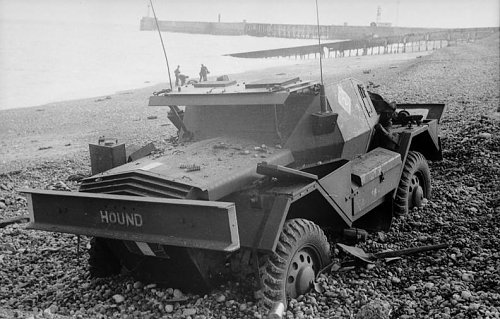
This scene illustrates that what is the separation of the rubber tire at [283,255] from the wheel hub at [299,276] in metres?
0.10

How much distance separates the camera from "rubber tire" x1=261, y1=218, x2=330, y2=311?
15.2ft

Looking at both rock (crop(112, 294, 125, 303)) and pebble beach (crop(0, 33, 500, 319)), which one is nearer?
pebble beach (crop(0, 33, 500, 319))

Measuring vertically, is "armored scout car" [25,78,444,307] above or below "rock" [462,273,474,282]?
above

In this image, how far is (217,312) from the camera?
465 centimetres

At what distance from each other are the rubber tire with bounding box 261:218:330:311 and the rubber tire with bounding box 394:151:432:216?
2.21 meters

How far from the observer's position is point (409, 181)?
723 cm

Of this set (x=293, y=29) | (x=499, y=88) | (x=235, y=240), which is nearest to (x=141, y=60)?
(x=499, y=88)

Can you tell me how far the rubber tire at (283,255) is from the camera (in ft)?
15.2

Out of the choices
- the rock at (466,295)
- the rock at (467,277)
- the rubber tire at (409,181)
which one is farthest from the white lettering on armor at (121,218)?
the rubber tire at (409,181)

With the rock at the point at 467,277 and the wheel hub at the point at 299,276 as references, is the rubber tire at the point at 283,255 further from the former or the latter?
the rock at the point at 467,277

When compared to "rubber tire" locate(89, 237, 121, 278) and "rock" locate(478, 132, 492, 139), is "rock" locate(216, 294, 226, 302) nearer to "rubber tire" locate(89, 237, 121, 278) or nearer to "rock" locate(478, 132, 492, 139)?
"rubber tire" locate(89, 237, 121, 278)

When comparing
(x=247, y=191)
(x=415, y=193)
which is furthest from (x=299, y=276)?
(x=415, y=193)

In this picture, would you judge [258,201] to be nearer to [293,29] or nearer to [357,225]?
[357,225]

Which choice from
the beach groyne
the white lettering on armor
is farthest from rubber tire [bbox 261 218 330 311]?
the beach groyne
